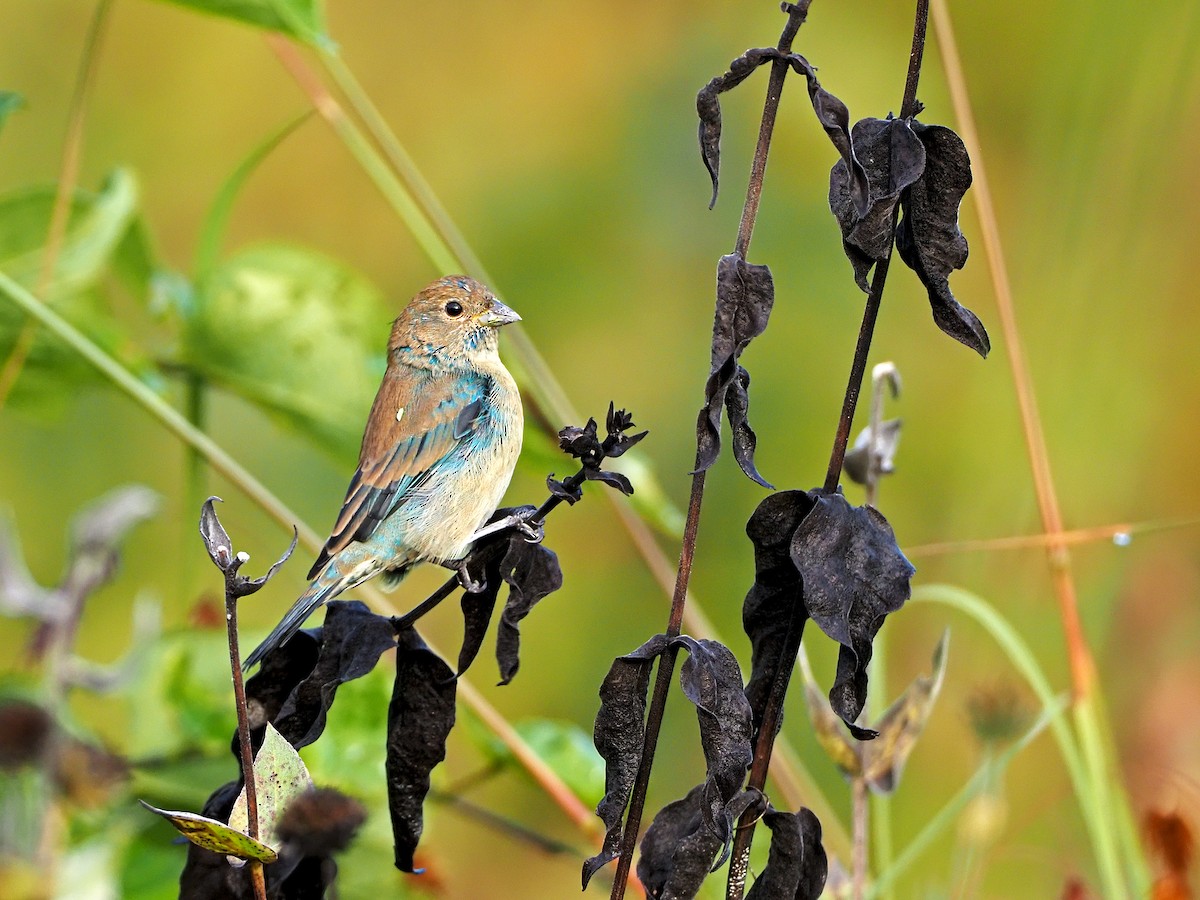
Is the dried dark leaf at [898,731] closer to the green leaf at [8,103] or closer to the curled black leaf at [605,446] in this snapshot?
the curled black leaf at [605,446]

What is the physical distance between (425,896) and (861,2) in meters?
2.89

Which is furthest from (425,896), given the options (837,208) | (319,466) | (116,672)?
(319,466)

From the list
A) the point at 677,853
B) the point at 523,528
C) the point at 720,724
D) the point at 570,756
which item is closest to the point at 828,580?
the point at 720,724

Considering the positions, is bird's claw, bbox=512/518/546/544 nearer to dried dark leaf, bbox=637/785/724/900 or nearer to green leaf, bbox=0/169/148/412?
dried dark leaf, bbox=637/785/724/900

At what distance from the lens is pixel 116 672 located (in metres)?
1.98

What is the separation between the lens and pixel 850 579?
0.94m

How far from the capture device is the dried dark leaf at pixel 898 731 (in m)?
1.35

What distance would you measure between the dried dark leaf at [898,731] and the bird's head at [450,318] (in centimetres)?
98

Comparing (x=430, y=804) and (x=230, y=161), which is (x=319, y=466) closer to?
(x=230, y=161)

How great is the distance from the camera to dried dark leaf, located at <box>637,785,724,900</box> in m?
0.97

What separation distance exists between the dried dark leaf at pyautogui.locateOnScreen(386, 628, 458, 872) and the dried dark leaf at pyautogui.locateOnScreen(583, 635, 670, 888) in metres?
0.20

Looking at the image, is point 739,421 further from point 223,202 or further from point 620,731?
point 223,202

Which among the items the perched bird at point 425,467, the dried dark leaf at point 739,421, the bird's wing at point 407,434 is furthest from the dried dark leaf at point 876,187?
the bird's wing at point 407,434

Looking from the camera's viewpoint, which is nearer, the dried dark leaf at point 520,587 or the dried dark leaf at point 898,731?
the dried dark leaf at point 520,587
